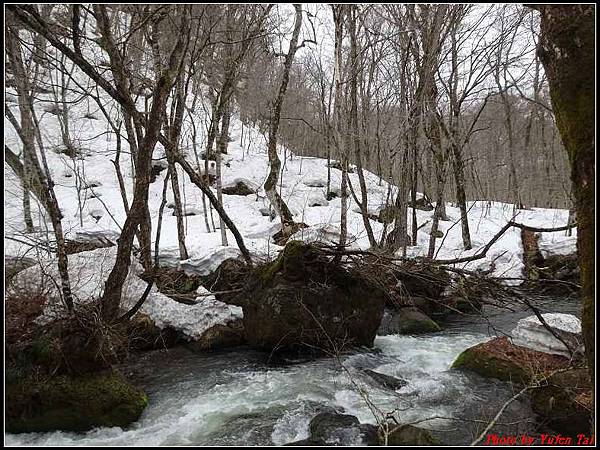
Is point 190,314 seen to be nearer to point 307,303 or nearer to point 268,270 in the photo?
point 268,270

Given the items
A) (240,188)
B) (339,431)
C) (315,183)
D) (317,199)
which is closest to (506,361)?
(339,431)

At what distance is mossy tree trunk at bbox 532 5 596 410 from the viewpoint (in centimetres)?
185

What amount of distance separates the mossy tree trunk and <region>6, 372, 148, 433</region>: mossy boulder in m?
4.91

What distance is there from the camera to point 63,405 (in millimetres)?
4449

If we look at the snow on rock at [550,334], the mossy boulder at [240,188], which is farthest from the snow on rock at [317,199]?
the snow on rock at [550,334]

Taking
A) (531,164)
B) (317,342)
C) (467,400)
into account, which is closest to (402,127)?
(317,342)

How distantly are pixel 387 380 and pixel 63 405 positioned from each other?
4.37m

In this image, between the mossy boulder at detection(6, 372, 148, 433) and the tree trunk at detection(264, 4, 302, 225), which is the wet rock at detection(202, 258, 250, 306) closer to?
the mossy boulder at detection(6, 372, 148, 433)

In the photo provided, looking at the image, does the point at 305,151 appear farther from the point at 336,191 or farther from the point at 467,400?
the point at 467,400

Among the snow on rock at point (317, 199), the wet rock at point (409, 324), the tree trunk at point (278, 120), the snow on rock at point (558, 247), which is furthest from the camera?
the snow on rock at point (317, 199)

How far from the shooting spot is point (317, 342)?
22.7ft

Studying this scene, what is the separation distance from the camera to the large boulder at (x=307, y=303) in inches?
257

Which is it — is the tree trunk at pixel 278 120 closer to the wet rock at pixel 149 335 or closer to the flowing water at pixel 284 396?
the wet rock at pixel 149 335

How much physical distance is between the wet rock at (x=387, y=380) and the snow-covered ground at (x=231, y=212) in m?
3.40
